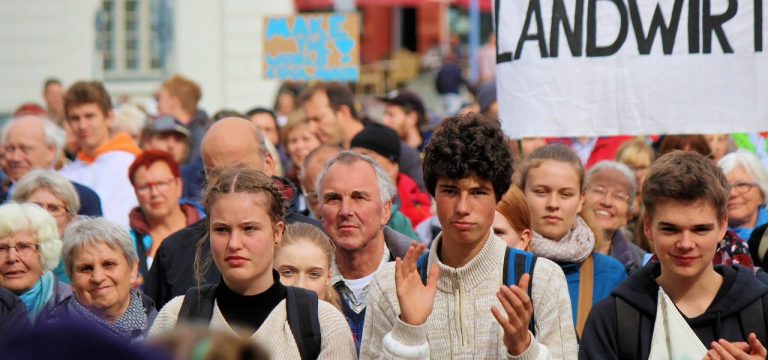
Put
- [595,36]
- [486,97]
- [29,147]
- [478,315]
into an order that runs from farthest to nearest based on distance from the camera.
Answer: [486,97]
[29,147]
[595,36]
[478,315]

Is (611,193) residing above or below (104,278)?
above

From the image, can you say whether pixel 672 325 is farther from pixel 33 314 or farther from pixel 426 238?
pixel 426 238

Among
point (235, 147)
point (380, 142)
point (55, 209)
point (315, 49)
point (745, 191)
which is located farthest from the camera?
point (315, 49)

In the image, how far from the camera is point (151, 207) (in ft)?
26.1

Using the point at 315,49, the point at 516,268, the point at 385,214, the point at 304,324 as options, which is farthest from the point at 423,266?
the point at 315,49

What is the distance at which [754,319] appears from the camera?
438cm

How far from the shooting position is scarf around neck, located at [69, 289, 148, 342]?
5.61 metres

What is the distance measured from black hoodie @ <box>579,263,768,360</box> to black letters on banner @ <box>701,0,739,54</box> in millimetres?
2636

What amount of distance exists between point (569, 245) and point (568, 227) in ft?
0.67

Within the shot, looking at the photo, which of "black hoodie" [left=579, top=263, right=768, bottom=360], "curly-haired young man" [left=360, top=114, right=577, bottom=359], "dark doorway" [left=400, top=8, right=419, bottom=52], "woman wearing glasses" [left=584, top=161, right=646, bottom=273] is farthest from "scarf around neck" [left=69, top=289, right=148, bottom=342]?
"dark doorway" [left=400, top=8, right=419, bottom=52]

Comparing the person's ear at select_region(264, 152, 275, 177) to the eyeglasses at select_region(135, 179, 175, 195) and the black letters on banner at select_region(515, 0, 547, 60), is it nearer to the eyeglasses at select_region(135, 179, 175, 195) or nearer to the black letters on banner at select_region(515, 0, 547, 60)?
the eyeglasses at select_region(135, 179, 175, 195)

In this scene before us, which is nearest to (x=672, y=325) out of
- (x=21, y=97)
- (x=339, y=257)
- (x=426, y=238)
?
(x=339, y=257)

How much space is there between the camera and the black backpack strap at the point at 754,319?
4367 millimetres

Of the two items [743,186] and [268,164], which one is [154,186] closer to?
[268,164]
